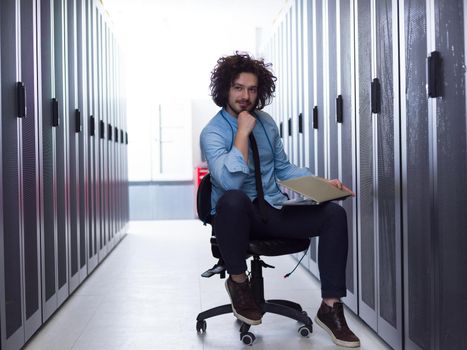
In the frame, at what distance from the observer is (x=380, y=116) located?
2523 millimetres

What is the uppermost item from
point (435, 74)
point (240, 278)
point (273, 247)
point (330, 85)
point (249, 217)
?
point (330, 85)

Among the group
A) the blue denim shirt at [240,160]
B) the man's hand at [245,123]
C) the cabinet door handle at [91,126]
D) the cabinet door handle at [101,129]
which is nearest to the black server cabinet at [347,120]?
the blue denim shirt at [240,160]

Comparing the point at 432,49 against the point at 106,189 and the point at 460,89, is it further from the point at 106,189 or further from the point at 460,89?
the point at 106,189

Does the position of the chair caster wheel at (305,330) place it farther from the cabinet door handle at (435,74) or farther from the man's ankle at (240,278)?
the cabinet door handle at (435,74)

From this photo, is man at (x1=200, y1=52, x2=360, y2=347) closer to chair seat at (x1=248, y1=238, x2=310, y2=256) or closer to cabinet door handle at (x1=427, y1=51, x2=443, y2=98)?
chair seat at (x1=248, y1=238, x2=310, y2=256)

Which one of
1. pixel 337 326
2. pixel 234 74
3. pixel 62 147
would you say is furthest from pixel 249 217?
pixel 62 147

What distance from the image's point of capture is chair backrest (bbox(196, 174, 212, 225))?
2652 millimetres

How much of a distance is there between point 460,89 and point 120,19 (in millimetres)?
7241

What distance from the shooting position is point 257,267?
273cm

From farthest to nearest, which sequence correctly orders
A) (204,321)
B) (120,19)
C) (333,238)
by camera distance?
(120,19) → (204,321) → (333,238)

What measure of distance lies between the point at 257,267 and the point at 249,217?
0.36 metres

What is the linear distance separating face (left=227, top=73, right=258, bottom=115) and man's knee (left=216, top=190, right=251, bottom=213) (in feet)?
1.58

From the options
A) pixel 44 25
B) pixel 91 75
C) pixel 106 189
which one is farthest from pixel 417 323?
pixel 106 189

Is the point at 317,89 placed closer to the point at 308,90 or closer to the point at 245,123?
the point at 308,90
